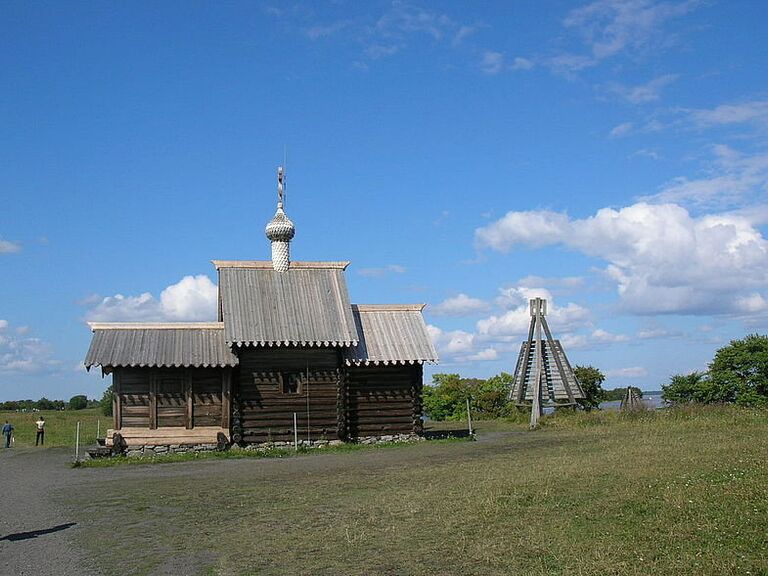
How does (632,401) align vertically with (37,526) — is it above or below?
above

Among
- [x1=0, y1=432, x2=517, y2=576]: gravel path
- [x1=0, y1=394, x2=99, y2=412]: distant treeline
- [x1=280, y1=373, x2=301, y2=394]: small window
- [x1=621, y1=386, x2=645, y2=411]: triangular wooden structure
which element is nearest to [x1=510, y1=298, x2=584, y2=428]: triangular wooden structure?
[x1=621, y1=386, x2=645, y2=411]: triangular wooden structure

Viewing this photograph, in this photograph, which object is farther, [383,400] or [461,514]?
[383,400]

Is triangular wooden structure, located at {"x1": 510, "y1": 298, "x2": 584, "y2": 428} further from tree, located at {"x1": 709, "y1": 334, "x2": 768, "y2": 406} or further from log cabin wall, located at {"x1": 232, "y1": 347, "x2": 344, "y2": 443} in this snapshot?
log cabin wall, located at {"x1": 232, "y1": 347, "x2": 344, "y2": 443}

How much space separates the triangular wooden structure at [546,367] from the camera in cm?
3894

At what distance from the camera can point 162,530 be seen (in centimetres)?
1428

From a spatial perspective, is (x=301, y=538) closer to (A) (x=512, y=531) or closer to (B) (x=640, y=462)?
(A) (x=512, y=531)

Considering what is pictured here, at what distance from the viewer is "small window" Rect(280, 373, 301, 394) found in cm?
3131

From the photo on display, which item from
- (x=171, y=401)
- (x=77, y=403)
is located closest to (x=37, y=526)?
(x=171, y=401)

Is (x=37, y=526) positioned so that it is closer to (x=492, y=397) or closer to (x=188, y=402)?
(x=188, y=402)

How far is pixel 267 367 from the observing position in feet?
102

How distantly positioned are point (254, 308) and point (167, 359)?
4.06m

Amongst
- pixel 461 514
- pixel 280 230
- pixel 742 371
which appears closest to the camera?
pixel 461 514

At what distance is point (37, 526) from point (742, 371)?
33.7 meters

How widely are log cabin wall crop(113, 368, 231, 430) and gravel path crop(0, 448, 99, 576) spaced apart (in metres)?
3.30
